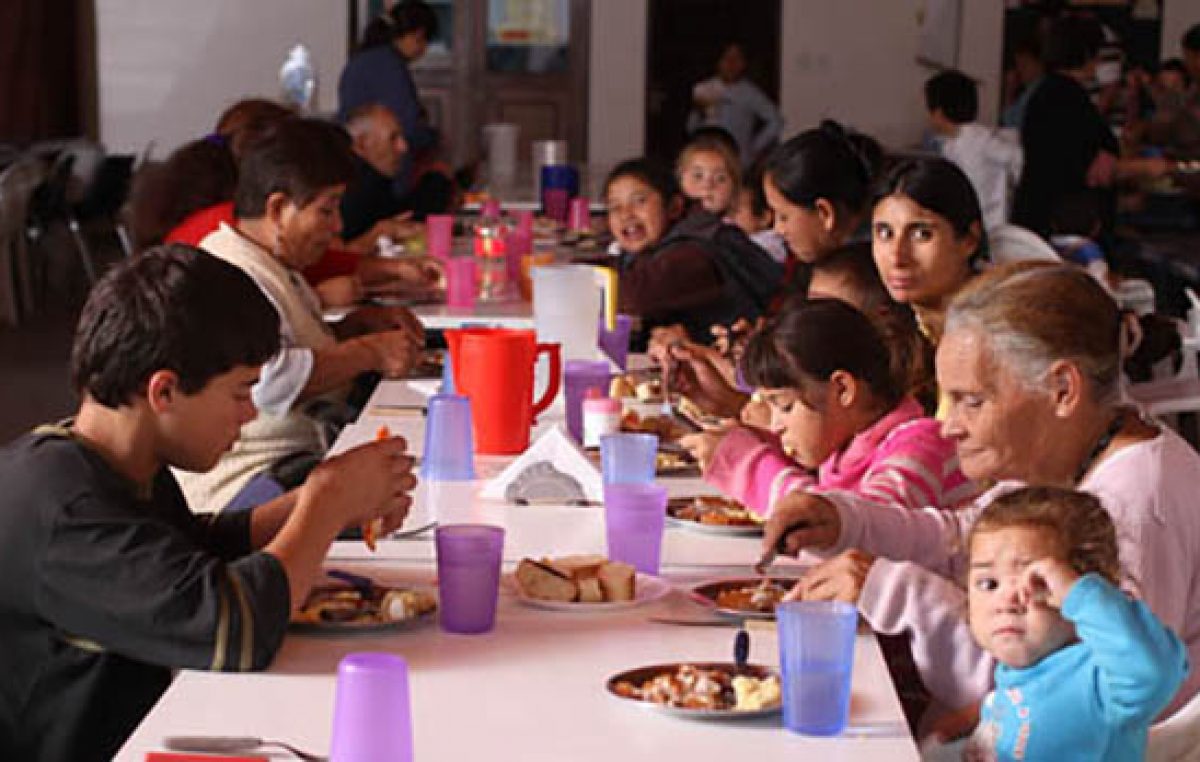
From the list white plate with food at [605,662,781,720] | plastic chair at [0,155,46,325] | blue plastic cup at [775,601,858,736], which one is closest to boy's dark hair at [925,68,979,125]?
plastic chair at [0,155,46,325]

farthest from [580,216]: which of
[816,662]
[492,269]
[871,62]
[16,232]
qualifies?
[871,62]

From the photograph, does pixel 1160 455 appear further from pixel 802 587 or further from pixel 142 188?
pixel 142 188

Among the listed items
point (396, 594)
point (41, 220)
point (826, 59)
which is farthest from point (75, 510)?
point (826, 59)

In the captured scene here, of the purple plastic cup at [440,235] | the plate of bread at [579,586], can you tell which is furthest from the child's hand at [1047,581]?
the purple plastic cup at [440,235]

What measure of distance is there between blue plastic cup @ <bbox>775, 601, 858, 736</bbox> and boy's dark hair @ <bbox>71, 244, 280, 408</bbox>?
72cm

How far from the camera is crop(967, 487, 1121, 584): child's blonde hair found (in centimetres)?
178

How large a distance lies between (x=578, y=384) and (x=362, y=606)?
1.20m

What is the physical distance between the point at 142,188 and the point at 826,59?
30.4ft

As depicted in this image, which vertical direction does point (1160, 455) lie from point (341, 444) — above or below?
above

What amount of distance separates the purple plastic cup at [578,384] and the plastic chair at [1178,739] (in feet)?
4.51

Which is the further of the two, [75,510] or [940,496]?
[940,496]

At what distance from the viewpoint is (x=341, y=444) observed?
9.70 feet

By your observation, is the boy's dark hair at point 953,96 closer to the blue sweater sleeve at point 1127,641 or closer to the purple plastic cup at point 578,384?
the purple plastic cup at point 578,384

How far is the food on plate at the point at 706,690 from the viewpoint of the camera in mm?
1715
